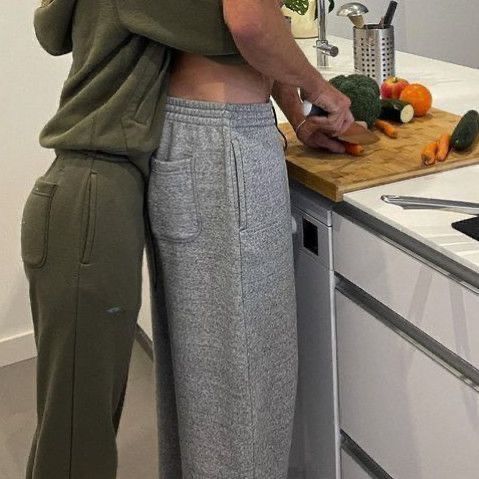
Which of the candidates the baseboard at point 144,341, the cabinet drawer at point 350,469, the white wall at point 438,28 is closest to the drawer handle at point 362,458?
the cabinet drawer at point 350,469

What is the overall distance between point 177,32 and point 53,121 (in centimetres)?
24

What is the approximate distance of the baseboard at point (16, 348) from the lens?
2635 millimetres

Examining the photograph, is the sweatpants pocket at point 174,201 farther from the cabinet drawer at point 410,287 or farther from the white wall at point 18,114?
the white wall at point 18,114

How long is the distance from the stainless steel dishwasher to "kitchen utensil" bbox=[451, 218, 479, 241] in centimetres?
27

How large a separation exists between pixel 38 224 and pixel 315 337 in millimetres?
549

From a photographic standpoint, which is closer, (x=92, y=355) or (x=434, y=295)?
(x=434, y=295)

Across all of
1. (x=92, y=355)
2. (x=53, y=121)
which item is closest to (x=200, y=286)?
(x=92, y=355)

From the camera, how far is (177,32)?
1208 mm

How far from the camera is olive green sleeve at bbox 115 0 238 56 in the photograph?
1197 mm

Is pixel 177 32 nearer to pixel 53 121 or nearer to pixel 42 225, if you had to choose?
pixel 53 121

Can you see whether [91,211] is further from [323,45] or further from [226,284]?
[323,45]

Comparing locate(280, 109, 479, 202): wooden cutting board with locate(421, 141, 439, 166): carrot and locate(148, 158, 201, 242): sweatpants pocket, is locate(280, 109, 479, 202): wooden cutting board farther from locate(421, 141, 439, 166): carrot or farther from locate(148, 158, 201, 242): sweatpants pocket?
locate(148, 158, 201, 242): sweatpants pocket

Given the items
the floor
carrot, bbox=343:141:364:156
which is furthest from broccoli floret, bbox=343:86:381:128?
the floor

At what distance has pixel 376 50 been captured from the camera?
2.09m
